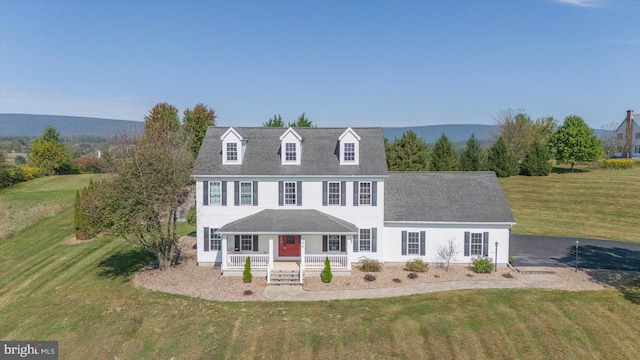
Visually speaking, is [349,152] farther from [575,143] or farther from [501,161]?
[575,143]

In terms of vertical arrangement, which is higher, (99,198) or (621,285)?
(99,198)

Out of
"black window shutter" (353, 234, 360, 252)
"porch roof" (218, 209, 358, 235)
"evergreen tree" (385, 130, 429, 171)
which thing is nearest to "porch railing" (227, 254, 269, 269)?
"porch roof" (218, 209, 358, 235)

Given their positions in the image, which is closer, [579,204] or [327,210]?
[327,210]

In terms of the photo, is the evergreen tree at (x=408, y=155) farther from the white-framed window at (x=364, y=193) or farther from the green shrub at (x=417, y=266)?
the green shrub at (x=417, y=266)

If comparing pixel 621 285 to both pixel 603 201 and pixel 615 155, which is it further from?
pixel 615 155

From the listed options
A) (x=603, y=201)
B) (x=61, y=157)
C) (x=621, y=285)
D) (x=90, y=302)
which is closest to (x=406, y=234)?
(x=621, y=285)

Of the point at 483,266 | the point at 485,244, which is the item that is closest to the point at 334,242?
the point at 483,266

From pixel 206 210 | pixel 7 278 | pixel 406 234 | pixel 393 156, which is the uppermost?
pixel 393 156

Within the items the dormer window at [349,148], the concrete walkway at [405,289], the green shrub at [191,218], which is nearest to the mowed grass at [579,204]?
the concrete walkway at [405,289]
